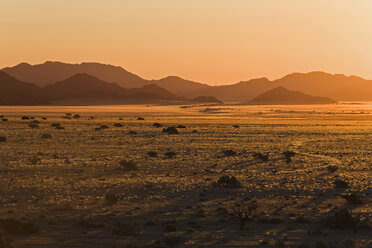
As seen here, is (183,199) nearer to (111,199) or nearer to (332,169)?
(111,199)

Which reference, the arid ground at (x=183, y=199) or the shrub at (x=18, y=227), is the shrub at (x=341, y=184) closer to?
the arid ground at (x=183, y=199)

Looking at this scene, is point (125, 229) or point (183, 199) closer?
point (125, 229)

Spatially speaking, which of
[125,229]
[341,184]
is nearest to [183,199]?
[125,229]

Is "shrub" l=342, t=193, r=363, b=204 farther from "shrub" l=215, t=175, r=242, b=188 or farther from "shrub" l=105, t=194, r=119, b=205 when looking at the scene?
"shrub" l=105, t=194, r=119, b=205

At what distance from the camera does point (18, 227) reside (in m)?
13.5

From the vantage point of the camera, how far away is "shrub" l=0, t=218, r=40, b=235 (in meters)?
13.4

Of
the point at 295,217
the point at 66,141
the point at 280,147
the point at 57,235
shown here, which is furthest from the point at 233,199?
the point at 66,141

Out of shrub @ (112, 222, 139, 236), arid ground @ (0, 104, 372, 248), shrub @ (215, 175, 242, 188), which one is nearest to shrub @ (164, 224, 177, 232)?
arid ground @ (0, 104, 372, 248)

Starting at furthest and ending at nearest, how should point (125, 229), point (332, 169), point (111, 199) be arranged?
1. point (332, 169)
2. point (111, 199)
3. point (125, 229)

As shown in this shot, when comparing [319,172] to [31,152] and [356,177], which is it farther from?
[31,152]

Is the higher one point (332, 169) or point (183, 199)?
point (332, 169)

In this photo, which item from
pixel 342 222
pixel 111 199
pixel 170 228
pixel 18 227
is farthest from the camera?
pixel 111 199

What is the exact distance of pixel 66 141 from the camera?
40.3 meters

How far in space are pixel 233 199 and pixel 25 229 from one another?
8.01m
